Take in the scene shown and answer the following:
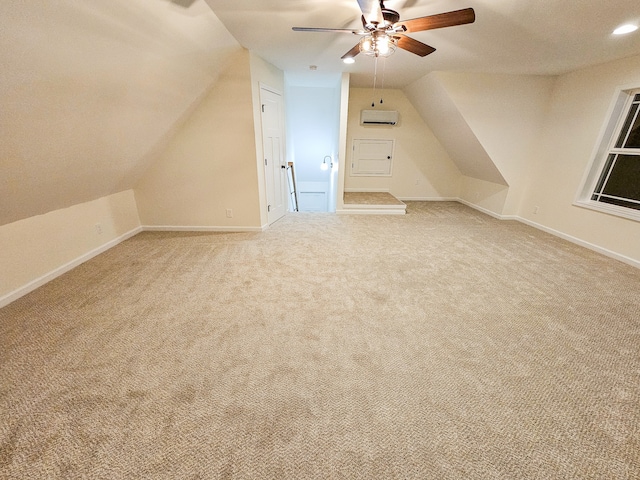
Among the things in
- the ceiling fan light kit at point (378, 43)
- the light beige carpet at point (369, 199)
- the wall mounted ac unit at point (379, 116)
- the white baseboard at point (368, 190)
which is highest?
the ceiling fan light kit at point (378, 43)

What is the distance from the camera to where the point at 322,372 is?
158 cm

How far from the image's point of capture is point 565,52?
2811 mm

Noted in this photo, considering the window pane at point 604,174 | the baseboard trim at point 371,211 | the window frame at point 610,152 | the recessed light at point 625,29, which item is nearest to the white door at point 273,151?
the baseboard trim at point 371,211

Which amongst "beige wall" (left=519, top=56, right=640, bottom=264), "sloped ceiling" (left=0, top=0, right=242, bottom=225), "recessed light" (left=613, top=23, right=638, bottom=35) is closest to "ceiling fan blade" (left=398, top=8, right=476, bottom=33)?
"sloped ceiling" (left=0, top=0, right=242, bottom=225)

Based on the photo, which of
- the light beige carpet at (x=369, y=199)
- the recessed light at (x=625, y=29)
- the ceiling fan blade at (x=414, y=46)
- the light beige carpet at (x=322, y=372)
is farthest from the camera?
the light beige carpet at (x=369, y=199)

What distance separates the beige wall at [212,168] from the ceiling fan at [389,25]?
1.76 m

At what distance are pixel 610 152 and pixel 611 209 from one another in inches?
28.3

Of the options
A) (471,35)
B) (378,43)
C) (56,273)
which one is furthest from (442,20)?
(56,273)

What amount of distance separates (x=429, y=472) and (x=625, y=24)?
3.55 meters

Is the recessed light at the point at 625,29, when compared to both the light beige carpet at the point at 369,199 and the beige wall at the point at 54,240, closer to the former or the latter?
the light beige carpet at the point at 369,199

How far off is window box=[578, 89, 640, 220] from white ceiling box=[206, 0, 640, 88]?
630 millimetres

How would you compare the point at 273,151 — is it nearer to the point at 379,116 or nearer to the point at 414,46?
the point at 414,46

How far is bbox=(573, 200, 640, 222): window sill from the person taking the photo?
9.73 ft

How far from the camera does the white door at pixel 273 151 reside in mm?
3670
